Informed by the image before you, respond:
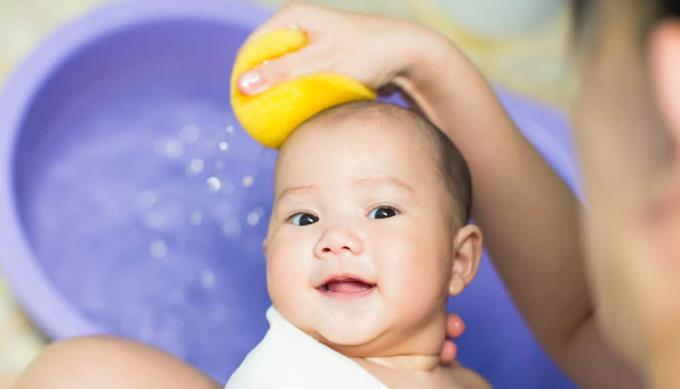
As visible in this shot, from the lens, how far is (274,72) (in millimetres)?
1026

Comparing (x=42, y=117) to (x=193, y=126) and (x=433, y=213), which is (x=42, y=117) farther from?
(x=433, y=213)

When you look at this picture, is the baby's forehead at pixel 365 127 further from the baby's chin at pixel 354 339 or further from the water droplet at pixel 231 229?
the water droplet at pixel 231 229

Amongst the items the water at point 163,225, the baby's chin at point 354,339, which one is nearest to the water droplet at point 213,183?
the water at point 163,225

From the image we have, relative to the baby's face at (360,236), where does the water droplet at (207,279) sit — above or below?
below

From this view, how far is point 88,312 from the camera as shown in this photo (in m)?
1.34

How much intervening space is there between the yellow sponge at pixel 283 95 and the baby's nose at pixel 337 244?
17 cm

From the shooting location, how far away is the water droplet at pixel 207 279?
55.6 inches

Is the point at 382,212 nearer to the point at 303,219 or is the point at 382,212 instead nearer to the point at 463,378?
the point at 303,219

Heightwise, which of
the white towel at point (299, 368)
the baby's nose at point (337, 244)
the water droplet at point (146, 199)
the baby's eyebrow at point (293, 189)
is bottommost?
the white towel at point (299, 368)

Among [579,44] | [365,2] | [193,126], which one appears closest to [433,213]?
[579,44]

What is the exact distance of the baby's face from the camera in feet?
3.00

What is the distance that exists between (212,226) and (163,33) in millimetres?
301

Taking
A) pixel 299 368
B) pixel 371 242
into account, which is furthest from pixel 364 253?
pixel 299 368

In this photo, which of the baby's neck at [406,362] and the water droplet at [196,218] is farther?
the water droplet at [196,218]
